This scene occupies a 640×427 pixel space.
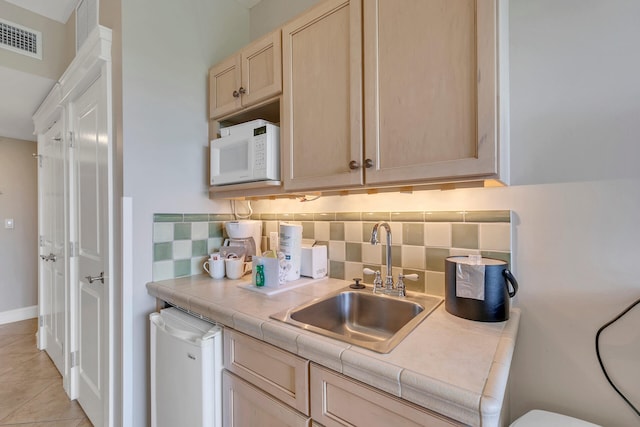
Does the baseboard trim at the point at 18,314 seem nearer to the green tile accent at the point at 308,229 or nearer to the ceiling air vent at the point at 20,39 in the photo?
the ceiling air vent at the point at 20,39

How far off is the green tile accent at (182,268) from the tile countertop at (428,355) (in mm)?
492

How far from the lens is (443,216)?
1162mm

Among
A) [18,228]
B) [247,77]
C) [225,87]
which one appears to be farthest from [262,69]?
[18,228]

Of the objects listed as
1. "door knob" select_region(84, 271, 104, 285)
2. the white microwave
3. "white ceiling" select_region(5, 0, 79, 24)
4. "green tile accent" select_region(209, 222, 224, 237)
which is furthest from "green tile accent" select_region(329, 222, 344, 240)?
"white ceiling" select_region(5, 0, 79, 24)

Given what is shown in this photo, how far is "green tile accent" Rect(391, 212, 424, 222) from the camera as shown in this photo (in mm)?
1227

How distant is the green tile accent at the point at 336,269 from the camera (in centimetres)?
148

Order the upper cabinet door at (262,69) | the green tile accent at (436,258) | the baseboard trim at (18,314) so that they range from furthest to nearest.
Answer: the baseboard trim at (18,314) → the upper cabinet door at (262,69) → the green tile accent at (436,258)

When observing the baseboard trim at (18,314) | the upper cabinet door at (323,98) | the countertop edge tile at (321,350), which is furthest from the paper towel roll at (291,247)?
the baseboard trim at (18,314)

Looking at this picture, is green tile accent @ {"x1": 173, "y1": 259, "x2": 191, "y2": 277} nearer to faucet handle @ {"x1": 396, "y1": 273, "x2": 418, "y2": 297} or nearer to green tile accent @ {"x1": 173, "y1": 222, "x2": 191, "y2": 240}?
green tile accent @ {"x1": 173, "y1": 222, "x2": 191, "y2": 240}

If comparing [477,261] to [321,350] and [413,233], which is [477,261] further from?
[321,350]

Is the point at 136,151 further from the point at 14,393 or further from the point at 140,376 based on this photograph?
the point at 14,393

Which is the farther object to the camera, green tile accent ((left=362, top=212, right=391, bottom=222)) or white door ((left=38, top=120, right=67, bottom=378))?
white door ((left=38, top=120, right=67, bottom=378))

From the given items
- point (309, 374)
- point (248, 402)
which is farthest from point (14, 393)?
point (309, 374)

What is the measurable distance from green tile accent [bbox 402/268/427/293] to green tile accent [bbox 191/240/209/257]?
1.17m
